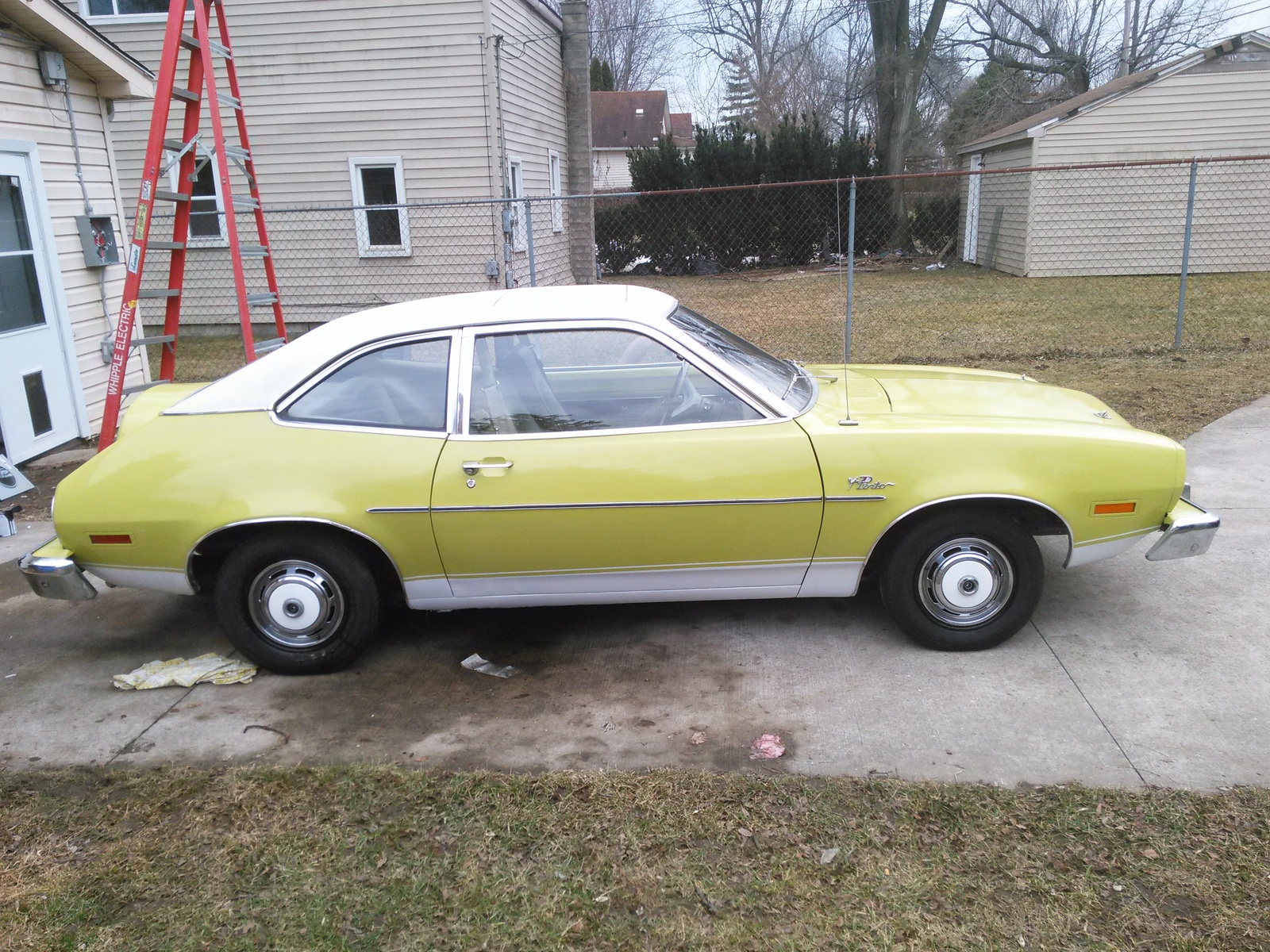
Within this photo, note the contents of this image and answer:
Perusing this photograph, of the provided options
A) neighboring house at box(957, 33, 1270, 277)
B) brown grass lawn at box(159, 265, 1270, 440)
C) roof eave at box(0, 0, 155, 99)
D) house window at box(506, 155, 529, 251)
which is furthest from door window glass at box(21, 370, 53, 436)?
neighboring house at box(957, 33, 1270, 277)

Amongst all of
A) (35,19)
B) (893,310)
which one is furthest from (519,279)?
(35,19)

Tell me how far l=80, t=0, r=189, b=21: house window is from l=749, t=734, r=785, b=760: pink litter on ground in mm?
14534

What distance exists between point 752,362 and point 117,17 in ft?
45.0

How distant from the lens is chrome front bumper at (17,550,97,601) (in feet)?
13.3

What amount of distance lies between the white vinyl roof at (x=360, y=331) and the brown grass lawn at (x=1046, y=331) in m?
5.22

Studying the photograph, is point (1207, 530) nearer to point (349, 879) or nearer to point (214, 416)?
point (349, 879)

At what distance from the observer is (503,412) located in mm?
4043

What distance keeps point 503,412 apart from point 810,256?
21111mm

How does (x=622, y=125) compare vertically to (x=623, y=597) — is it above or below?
above

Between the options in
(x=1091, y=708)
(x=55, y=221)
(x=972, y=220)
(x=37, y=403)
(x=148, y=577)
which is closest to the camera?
(x=1091, y=708)

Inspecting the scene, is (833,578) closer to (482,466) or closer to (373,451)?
(482,466)

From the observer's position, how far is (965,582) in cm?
400

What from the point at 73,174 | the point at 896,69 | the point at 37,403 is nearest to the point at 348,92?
the point at 73,174

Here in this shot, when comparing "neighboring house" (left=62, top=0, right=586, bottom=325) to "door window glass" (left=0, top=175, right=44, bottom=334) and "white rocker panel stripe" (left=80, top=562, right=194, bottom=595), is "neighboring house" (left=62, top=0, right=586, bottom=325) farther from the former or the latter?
"white rocker panel stripe" (left=80, top=562, right=194, bottom=595)
